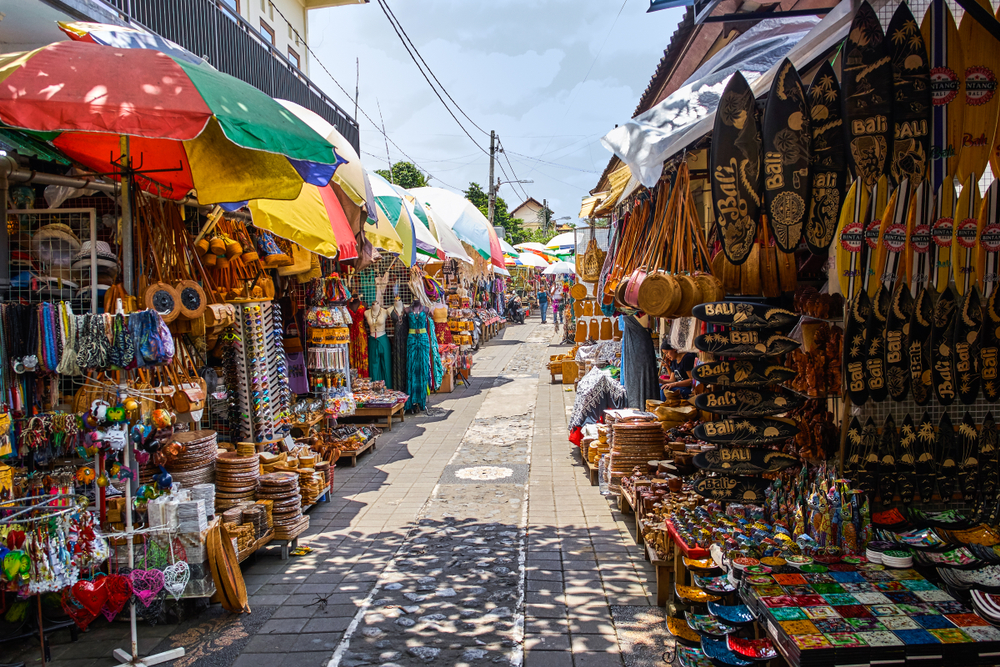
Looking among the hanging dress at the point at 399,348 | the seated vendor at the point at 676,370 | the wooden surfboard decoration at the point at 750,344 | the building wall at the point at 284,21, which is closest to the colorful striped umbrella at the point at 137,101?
the wooden surfboard decoration at the point at 750,344

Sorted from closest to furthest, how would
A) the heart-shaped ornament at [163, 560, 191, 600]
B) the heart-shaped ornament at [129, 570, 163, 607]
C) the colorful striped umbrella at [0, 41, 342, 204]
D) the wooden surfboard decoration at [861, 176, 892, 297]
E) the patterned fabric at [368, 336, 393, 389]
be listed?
the colorful striped umbrella at [0, 41, 342, 204]
the wooden surfboard decoration at [861, 176, 892, 297]
the heart-shaped ornament at [129, 570, 163, 607]
the heart-shaped ornament at [163, 560, 191, 600]
the patterned fabric at [368, 336, 393, 389]

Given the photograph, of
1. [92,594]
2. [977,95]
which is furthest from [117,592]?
[977,95]

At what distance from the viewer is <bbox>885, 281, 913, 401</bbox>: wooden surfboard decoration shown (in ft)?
10.4

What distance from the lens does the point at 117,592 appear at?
3674mm

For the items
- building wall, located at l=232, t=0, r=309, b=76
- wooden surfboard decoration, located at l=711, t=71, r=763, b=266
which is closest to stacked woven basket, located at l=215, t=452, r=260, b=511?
wooden surfboard decoration, located at l=711, t=71, r=763, b=266

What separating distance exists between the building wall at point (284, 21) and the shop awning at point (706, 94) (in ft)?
32.6

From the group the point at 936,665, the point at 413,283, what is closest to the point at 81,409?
the point at 936,665

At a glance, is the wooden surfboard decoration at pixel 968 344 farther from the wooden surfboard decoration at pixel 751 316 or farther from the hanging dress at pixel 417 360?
the hanging dress at pixel 417 360

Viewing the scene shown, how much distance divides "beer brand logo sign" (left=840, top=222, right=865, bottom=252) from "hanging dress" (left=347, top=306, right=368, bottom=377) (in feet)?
26.6

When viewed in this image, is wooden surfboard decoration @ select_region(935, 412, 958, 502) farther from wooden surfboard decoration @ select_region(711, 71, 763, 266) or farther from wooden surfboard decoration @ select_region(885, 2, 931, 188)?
wooden surfboard decoration @ select_region(711, 71, 763, 266)

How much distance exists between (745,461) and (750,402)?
0.33 metres

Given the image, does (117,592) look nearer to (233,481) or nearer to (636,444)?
(233,481)

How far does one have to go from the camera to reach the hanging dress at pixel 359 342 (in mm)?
10398

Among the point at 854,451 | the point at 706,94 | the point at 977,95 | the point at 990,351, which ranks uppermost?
the point at 706,94
